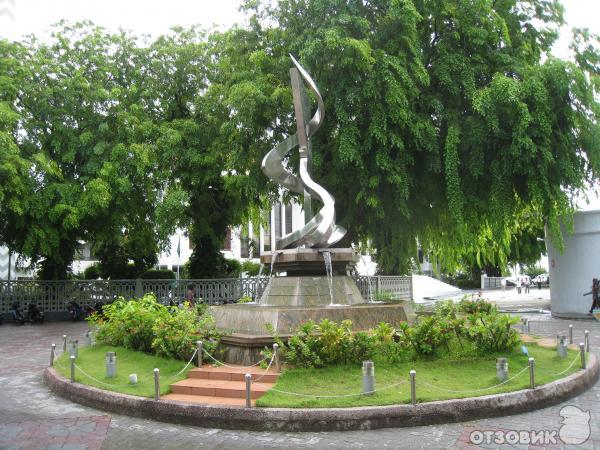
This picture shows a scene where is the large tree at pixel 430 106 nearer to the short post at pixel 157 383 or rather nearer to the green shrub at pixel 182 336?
the green shrub at pixel 182 336

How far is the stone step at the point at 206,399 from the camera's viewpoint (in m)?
7.25

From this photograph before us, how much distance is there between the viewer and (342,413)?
21.7ft

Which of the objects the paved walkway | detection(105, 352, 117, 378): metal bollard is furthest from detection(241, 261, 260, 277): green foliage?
the paved walkway

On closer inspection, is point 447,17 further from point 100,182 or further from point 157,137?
point 100,182

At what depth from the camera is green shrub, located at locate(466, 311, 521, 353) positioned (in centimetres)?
907

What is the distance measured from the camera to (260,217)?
23594 mm

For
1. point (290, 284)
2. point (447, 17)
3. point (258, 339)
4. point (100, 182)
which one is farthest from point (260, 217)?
point (258, 339)

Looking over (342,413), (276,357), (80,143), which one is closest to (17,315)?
(80,143)

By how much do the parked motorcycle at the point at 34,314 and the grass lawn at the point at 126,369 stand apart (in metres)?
11.2

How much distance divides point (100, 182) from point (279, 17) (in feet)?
27.1

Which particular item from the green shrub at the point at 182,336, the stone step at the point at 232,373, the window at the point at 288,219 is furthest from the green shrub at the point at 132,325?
the window at the point at 288,219

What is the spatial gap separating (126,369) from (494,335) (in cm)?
612

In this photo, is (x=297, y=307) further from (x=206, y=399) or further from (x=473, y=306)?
(x=473, y=306)

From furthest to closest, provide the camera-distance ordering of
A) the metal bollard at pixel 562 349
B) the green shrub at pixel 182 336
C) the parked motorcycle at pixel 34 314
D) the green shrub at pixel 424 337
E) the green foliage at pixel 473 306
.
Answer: the parked motorcycle at pixel 34 314 < the green foliage at pixel 473 306 < the metal bollard at pixel 562 349 < the green shrub at pixel 182 336 < the green shrub at pixel 424 337
